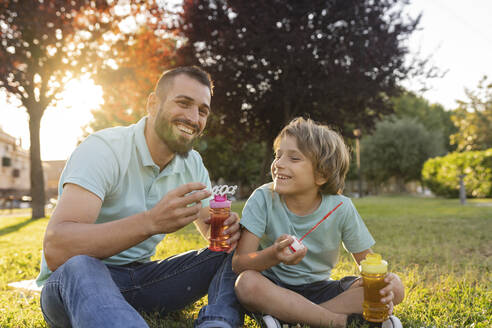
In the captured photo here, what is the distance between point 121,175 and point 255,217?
2.99 feet

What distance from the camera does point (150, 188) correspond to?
2.64m

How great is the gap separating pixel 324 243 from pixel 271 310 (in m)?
0.61

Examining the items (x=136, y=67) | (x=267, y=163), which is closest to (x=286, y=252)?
(x=267, y=163)

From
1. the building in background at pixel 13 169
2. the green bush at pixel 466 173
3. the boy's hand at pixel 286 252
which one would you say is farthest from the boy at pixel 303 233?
the building in background at pixel 13 169

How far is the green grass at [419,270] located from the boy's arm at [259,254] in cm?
48

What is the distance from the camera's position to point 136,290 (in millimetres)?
2516

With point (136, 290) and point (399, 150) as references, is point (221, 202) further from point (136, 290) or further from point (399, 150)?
point (399, 150)

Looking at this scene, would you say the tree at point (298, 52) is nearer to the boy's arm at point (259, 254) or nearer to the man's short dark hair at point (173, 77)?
the man's short dark hair at point (173, 77)

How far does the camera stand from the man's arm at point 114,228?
6.56 feet

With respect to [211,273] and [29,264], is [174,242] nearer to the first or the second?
[29,264]

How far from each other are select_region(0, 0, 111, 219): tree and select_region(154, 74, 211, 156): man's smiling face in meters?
9.26

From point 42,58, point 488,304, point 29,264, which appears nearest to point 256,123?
point 42,58

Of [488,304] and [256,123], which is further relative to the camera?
[256,123]

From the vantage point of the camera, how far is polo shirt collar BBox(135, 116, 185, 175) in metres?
2.60
